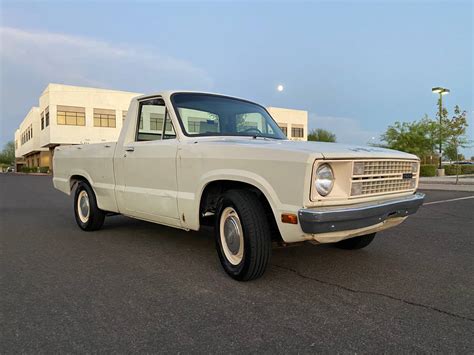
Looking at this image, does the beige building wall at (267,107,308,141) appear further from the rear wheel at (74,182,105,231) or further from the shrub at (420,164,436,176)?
the rear wheel at (74,182,105,231)

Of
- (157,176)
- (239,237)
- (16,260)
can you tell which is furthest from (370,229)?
(16,260)

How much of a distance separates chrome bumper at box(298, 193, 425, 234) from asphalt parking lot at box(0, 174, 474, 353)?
24.1 inches

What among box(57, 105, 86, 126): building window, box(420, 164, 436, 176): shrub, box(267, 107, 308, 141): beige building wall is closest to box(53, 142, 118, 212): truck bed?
box(420, 164, 436, 176): shrub

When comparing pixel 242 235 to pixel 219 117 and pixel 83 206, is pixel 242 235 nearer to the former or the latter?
pixel 219 117

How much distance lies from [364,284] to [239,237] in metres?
1.22

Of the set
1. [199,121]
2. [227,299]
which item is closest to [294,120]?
[199,121]

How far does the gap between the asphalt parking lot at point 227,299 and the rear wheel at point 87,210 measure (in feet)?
2.14

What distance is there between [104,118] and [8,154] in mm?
99676

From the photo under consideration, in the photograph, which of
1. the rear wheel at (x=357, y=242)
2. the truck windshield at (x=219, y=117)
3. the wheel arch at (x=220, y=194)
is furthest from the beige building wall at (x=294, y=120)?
the wheel arch at (x=220, y=194)

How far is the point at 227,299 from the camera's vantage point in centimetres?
305

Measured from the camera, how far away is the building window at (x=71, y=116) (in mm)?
44000

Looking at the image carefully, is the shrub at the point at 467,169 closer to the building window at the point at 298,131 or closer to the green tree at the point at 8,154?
the building window at the point at 298,131

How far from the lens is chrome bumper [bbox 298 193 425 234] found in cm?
283

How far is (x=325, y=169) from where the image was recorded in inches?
117
